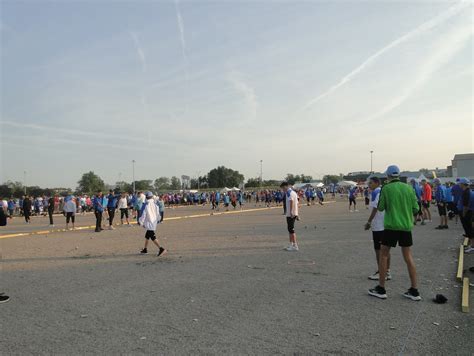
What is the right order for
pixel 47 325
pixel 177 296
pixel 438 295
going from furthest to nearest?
pixel 177 296, pixel 438 295, pixel 47 325

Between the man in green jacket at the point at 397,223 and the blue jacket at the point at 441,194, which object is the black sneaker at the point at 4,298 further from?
the blue jacket at the point at 441,194

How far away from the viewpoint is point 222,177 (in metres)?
136

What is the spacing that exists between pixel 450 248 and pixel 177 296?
7973mm

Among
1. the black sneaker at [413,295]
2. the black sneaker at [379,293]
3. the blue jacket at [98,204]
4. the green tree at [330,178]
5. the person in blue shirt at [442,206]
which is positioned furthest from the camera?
the green tree at [330,178]

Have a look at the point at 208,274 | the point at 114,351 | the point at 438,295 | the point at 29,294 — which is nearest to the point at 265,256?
the point at 208,274

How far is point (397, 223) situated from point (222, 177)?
130313 mm

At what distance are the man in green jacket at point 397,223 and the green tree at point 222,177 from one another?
127 meters

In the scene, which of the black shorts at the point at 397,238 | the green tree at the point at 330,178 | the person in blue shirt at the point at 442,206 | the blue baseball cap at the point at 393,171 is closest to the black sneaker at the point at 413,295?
the black shorts at the point at 397,238

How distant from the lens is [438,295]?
5621 mm

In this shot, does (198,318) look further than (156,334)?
Yes

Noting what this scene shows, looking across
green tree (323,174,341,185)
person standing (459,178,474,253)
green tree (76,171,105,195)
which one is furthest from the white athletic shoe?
green tree (323,174,341,185)

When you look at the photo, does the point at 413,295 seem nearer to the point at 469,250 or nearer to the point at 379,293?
the point at 379,293

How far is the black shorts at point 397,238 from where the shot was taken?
586 centimetres

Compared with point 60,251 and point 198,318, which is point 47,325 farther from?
point 60,251
